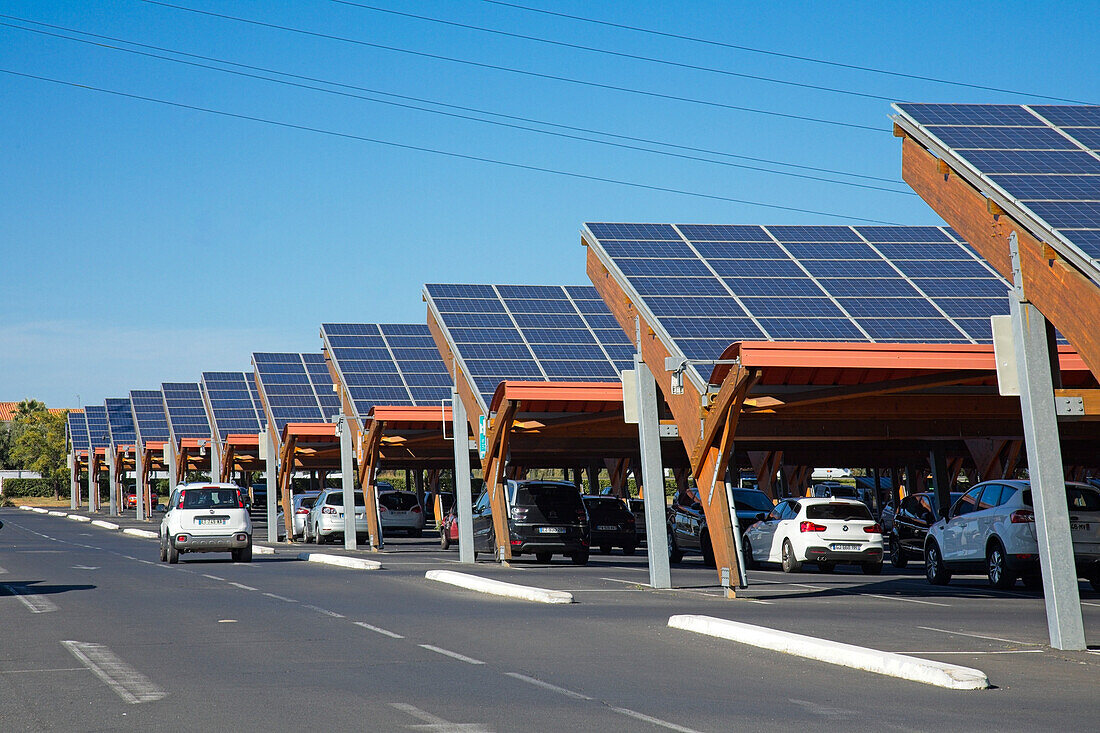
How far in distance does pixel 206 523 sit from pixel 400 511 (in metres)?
13.8

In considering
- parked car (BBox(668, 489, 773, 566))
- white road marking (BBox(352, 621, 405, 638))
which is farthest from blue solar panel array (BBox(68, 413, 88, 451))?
white road marking (BBox(352, 621, 405, 638))

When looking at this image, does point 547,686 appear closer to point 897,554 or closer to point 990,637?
point 990,637

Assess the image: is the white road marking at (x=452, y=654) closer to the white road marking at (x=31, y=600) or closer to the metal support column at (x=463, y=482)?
the white road marking at (x=31, y=600)

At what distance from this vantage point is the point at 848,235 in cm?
2223

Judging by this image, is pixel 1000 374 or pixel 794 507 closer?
pixel 1000 374

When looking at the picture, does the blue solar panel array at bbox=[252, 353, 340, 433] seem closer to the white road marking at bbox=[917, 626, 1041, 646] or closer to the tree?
the white road marking at bbox=[917, 626, 1041, 646]

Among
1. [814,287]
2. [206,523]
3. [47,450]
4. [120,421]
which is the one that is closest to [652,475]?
[814,287]

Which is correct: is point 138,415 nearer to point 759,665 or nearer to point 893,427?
point 893,427

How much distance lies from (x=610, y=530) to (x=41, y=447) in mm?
89078

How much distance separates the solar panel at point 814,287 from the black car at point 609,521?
12.1 m

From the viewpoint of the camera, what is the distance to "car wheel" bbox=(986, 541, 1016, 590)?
65.0ft

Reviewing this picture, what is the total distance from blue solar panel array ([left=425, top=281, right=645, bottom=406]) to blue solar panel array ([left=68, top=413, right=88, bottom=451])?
230 ft

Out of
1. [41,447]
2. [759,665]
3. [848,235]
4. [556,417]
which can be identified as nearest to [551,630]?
[759,665]

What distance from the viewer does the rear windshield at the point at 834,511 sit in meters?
24.6
